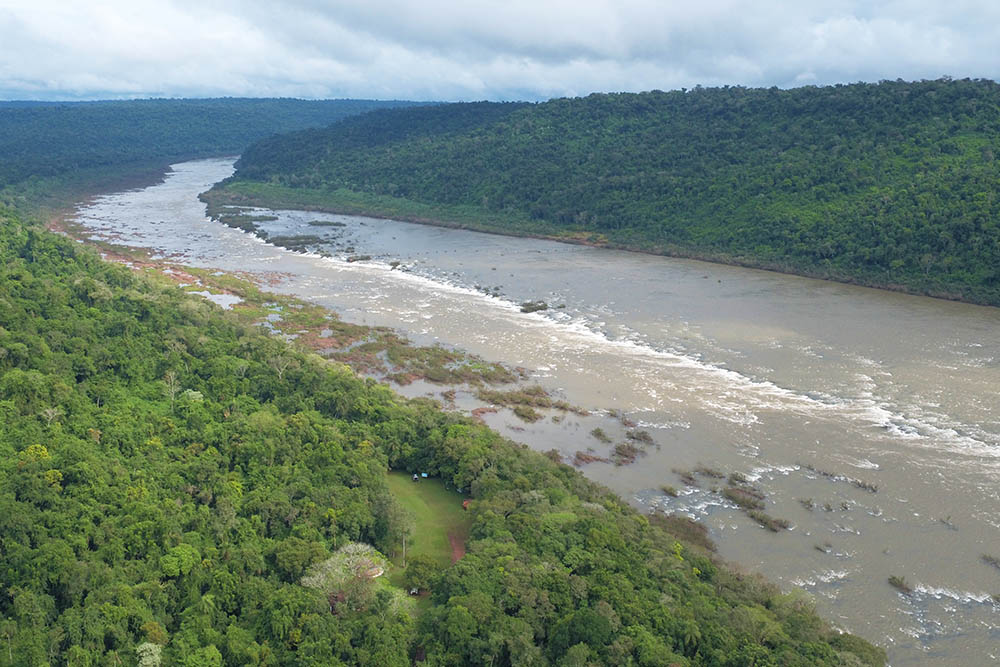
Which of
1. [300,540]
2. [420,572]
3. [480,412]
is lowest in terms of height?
[480,412]

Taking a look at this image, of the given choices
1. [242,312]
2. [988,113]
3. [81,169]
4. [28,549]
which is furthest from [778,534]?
[81,169]

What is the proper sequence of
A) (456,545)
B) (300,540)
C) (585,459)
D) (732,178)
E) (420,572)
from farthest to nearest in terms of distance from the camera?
(732,178) → (585,459) → (456,545) → (300,540) → (420,572)

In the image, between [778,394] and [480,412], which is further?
[778,394]

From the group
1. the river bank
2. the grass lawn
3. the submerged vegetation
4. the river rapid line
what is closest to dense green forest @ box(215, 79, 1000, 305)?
the river bank

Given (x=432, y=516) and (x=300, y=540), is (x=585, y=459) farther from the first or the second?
(x=300, y=540)

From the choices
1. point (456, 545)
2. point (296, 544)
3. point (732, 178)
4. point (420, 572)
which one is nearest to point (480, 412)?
point (456, 545)

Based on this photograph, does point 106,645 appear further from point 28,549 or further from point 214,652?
point 28,549

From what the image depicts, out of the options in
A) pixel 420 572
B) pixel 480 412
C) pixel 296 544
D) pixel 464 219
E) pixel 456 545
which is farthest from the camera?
pixel 464 219
